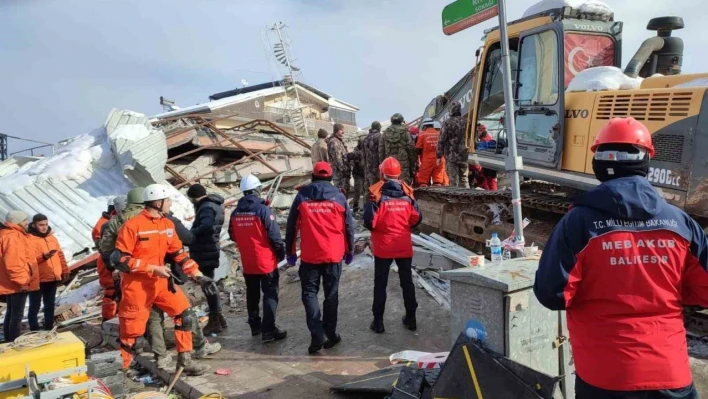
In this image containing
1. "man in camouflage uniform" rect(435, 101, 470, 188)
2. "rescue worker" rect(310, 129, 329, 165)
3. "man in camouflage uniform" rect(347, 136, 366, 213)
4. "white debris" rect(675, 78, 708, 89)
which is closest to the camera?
"white debris" rect(675, 78, 708, 89)

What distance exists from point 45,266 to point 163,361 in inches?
121

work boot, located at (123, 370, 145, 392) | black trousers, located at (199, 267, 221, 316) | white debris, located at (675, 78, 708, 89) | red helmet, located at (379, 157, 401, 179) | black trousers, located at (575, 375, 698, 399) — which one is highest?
white debris, located at (675, 78, 708, 89)

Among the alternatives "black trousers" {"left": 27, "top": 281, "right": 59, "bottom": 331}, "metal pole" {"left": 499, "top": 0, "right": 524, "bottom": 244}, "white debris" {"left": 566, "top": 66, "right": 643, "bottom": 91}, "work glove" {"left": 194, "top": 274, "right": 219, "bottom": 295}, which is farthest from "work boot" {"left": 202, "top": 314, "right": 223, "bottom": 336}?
"white debris" {"left": 566, "top": 66, "right": 643, "bottom": 91}

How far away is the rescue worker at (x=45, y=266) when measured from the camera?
764cm

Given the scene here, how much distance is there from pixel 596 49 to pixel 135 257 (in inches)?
221

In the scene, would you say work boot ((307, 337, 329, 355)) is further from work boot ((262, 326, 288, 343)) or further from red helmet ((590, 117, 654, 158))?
red helmet ((590, 117, 654, 158))

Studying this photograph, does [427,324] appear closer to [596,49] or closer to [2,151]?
[596,49]

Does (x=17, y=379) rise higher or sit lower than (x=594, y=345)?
lower

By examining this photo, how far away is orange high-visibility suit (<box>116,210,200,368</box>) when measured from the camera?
17.1 ft

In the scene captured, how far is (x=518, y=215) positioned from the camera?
4.38 m

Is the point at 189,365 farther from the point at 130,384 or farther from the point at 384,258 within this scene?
the point at 384,258

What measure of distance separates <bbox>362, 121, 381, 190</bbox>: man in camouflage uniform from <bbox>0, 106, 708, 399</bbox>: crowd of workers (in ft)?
0.13

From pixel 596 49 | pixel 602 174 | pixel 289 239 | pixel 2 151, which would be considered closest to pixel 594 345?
pixel 602 174

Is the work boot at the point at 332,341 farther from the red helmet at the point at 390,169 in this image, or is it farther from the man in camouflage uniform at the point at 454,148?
the man in camouflage uniform at the point at 454,148
